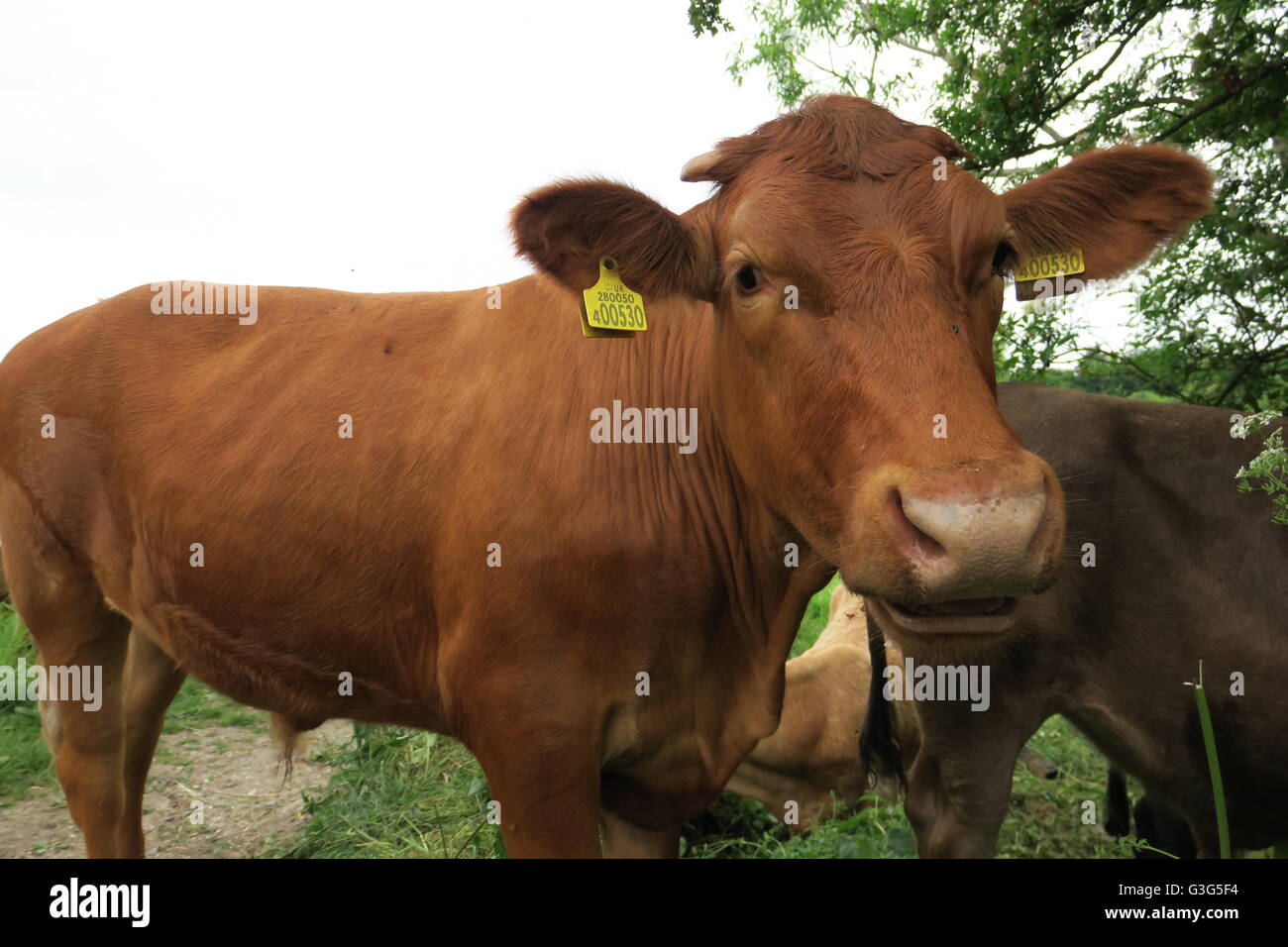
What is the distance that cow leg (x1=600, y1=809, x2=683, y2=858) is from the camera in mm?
3154

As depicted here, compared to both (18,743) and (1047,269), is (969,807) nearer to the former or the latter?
(1047,269)

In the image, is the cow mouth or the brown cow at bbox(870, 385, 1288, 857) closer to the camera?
the cow mouth

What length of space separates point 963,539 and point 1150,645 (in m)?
2.28

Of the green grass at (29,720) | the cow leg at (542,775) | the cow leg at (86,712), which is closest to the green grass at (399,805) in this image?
the green grass at (29,720)

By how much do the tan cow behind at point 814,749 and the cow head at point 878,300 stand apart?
8.38 ft

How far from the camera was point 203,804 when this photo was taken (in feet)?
19.0

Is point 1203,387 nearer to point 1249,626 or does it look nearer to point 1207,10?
point 1207,10

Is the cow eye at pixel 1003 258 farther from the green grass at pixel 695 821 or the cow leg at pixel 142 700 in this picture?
the cow leg at pixel 142 700

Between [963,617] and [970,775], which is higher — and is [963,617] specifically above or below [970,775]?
above

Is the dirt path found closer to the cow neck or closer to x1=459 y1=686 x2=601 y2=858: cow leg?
x1=459 y1=686 x2=601 y2=858: cow leg

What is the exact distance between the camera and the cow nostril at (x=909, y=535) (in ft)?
6.28

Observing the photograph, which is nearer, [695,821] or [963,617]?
[963,617]

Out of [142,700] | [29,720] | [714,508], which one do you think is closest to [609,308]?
[714,508]

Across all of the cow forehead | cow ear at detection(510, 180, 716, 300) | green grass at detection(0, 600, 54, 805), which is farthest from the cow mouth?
green grass at detection(0, 600, 54, 805)
